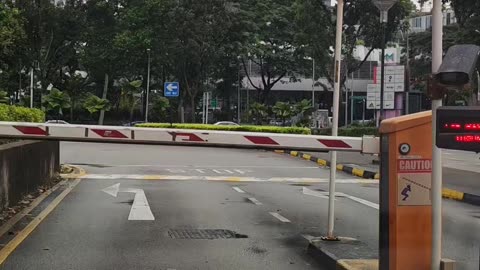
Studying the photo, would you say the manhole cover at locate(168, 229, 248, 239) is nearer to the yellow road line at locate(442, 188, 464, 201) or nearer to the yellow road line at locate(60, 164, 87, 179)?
the yellow road line at locate(442, 188, 464, 201)

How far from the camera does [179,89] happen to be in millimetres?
53031

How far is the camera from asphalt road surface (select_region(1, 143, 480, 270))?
7.36 metres

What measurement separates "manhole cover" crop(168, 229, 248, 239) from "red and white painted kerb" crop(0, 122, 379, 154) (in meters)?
2.86

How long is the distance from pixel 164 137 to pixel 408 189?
8.18 feet

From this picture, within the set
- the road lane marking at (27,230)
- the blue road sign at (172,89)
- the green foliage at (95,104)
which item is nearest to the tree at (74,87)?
the green foliage at (95,104)

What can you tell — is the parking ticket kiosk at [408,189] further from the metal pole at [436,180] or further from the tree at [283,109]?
the tree at [283,109]

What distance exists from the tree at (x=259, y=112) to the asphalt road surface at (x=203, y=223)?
1460 inches

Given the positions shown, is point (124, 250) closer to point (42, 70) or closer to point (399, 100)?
point (399, 100)

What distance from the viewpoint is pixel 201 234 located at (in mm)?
9227

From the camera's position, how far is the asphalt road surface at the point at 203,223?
736 centimetres

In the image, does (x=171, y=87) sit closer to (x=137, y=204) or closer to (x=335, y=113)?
(x=137, y=204)

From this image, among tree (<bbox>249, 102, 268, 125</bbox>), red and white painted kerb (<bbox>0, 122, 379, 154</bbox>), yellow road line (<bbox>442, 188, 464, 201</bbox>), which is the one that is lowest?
yellow road line (<bbox>442, 188, 464, 201</bbox>)

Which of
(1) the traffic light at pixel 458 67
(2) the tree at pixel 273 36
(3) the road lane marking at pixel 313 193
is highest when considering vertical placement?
(2) the tree at pixel 273 36

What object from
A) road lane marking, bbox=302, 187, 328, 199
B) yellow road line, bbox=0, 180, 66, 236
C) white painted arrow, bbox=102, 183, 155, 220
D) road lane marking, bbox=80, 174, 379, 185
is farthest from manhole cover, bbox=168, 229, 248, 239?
road lane marking, bbox=80, 174, 379, 185
